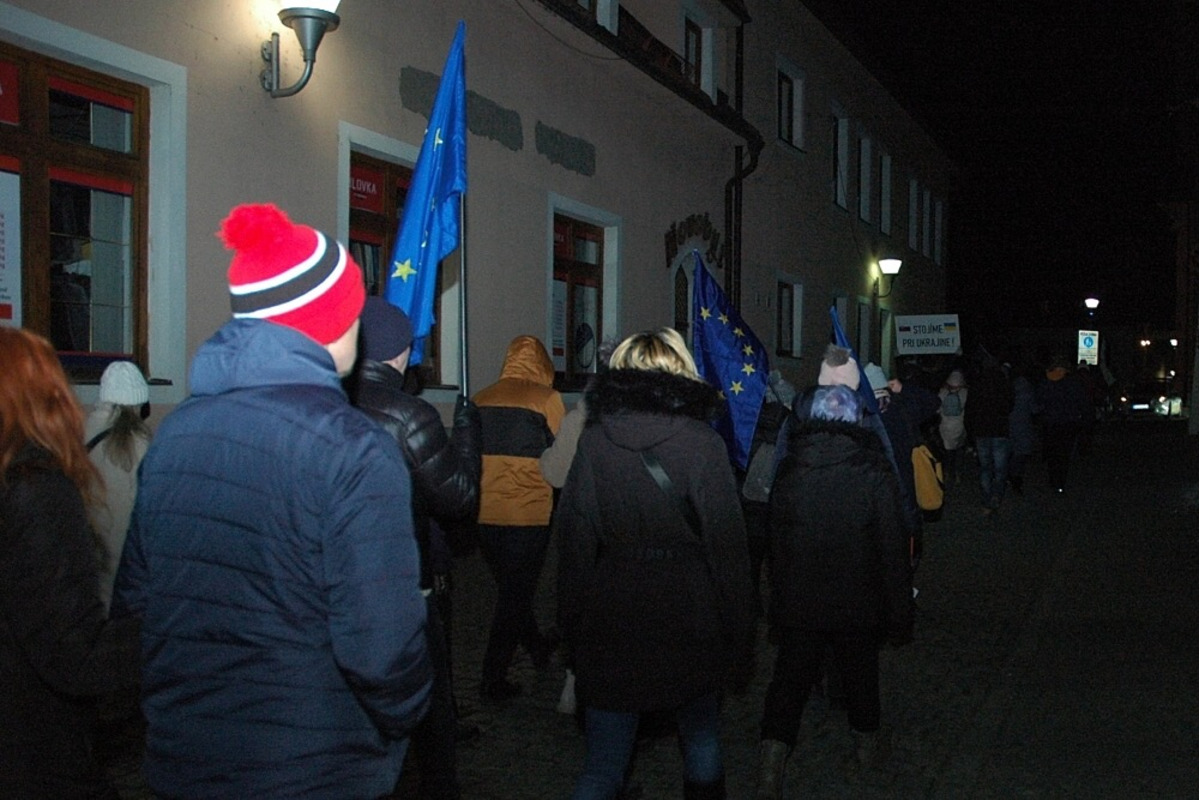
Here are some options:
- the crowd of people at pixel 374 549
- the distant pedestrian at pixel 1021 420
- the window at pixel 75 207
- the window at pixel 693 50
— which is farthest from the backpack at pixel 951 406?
the window at pixel 75 207

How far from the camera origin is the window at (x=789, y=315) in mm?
20156

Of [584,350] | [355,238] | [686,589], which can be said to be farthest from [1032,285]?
[686,589]

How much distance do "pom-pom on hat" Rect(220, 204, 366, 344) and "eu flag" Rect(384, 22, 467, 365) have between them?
3081 mm

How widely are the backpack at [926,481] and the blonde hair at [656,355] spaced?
269 cm

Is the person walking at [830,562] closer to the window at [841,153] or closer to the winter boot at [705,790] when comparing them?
the winter boot at [705,790]

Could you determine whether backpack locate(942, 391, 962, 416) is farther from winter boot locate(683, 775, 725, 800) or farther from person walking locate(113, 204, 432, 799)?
person walking locate(113, 204, 432, 799)

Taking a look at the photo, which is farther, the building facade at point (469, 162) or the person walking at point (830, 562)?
the building facade at point (469, 162)

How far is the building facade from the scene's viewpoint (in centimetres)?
718

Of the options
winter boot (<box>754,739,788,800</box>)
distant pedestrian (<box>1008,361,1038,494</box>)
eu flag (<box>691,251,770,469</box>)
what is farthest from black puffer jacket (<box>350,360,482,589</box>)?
distant pedestrian (<box>1008,361,1038,494</box>)

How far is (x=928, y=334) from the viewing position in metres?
22.1

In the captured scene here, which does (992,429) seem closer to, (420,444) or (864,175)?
(864,175)

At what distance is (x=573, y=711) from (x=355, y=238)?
15.3 ft

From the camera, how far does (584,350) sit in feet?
43.7

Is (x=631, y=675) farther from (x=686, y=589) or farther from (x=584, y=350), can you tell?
(x=584, y=350)
